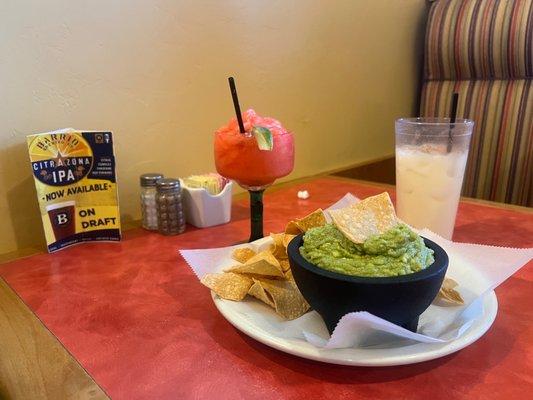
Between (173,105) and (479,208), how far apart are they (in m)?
0.92

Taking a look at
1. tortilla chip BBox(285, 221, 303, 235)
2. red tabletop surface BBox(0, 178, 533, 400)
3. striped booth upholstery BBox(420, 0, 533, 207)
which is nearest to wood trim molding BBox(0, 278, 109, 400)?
red tabletop surface BBox(0, 178, 533, 400)

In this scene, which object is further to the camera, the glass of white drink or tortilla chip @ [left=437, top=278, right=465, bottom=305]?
the glass of white drink

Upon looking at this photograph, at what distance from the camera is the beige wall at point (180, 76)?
1071 millimetres

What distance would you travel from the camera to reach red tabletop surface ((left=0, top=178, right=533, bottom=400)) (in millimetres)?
555

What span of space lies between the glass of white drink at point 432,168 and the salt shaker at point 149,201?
0.60m

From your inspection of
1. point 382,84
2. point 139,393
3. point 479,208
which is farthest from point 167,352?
point 382,84

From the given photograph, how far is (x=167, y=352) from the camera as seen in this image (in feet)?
2.08

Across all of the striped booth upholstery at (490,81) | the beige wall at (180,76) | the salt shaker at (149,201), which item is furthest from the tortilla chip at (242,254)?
the striped booth upholstery at (490,81)

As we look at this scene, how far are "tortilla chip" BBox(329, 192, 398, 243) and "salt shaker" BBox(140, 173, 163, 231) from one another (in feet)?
2.04

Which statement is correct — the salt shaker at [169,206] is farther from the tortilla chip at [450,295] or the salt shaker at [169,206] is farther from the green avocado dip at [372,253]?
the tortilla chip at [450,295]

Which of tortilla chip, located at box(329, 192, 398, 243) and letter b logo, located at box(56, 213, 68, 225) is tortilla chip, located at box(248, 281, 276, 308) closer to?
tortilla chip, located at box(329, 192, 398, 243)

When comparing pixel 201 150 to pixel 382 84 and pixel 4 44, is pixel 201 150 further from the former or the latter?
pixel 382 84

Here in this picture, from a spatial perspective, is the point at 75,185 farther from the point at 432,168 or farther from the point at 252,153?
the point at 432,168

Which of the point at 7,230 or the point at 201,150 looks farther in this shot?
the point at 201,150
